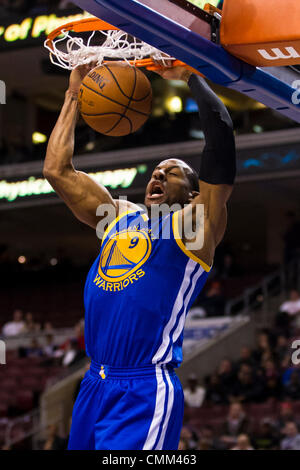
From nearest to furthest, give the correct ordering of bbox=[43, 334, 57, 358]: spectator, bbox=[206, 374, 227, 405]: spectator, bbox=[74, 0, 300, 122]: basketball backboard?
bbox=[74, 0, 300, 122]: basketball backboard → bbox=[206, 374, 227, 405]: spectator → bbox=[43, 334, 57, 358]: spectator

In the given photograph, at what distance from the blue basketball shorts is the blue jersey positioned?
6 cm

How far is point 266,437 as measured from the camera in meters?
8.70

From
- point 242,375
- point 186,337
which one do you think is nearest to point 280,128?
point 186,337

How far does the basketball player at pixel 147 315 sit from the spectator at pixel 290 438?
18.0 ft

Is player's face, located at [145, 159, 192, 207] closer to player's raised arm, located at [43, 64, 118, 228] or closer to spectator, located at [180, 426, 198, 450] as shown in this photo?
player's raised arm, located at [43, 64, 118, 228]

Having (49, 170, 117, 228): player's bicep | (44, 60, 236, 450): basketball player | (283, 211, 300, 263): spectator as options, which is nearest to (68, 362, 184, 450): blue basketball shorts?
(44, 60, 236, 450): basketball player

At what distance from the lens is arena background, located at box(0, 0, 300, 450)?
10469mm

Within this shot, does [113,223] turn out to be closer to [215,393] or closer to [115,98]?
[115,98]

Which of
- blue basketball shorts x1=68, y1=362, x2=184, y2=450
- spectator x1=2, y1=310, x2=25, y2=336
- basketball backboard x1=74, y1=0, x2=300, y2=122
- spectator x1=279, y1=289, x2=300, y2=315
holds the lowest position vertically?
spectator x1=2, y1=310, x2=25, y2=336

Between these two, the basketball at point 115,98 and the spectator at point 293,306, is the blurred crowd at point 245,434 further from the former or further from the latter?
the basketball at point 115,98

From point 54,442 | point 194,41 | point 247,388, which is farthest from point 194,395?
point 194,41

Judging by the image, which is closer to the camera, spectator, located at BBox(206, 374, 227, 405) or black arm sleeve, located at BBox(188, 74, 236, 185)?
black arm sleeve, located at BBox(188, 74, 236, 185)

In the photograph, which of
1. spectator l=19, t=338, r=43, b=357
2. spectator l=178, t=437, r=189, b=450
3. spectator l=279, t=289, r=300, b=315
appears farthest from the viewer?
spectator l=19, t=338, r=43, b=357
